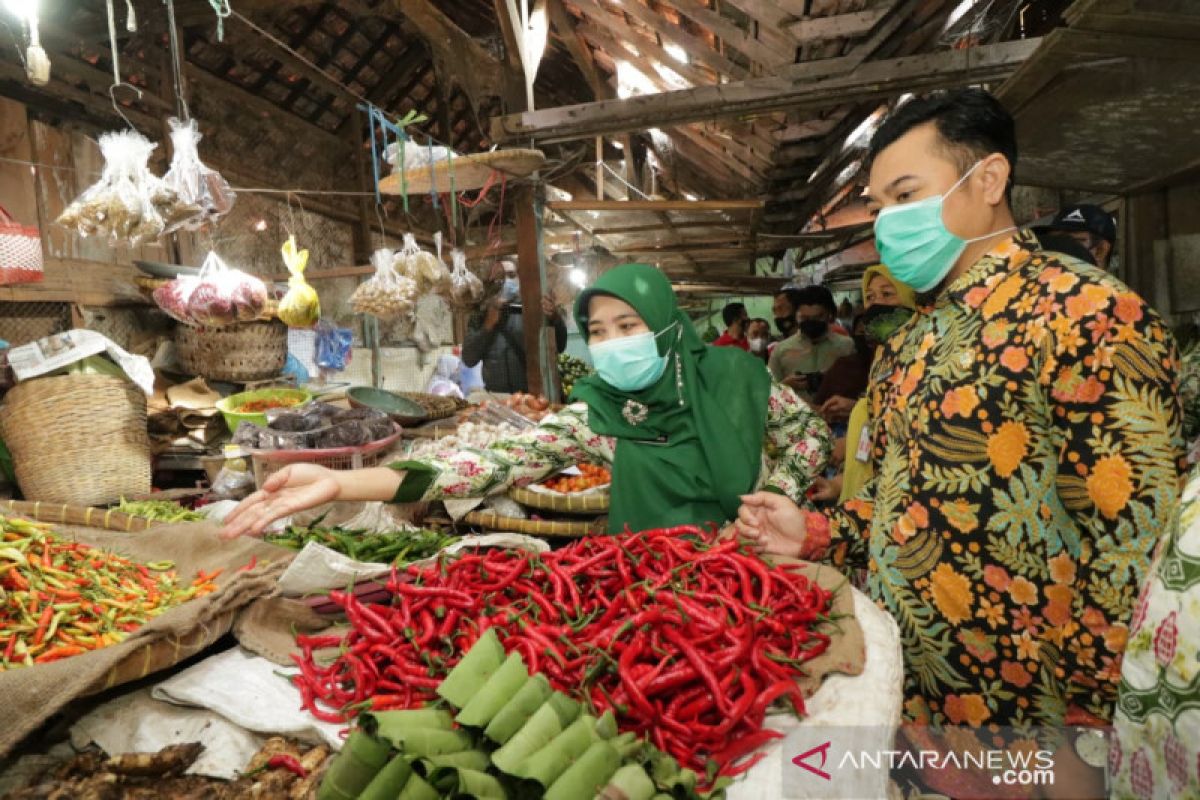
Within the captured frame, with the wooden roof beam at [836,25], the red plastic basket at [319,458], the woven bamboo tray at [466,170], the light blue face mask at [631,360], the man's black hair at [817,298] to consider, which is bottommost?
the red plastic basket at [319,458]

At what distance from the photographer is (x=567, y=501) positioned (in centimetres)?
382

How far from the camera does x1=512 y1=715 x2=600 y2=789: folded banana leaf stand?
1.12m

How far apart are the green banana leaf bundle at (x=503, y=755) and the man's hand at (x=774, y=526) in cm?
96

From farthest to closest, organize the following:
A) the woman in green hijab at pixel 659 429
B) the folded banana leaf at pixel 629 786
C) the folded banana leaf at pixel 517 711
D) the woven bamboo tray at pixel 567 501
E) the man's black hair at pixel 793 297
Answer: the man's black hair at pixel 793 297 < the woven bamboo tray at pixel 567 501 < the woman in green hijab at pixel 659 429 < the folded banana leaf at pixel 517 711 < the folded banana leaf at pixel 629 786

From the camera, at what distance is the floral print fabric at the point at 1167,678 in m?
0.83

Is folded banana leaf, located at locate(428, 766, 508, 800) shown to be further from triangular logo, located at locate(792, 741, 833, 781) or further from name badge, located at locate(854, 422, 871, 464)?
name badge, located at locate(854, 422, 871, 464)

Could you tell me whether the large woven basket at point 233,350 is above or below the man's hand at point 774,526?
above

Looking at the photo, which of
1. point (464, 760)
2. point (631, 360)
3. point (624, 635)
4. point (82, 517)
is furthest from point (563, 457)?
point (82, 517)

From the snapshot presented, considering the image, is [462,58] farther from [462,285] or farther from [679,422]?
[679,422]

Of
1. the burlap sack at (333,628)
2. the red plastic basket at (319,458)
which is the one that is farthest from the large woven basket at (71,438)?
the burlap sack at (333,628)

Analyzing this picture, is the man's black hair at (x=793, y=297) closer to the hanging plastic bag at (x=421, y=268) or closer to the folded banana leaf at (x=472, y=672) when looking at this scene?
the hanging plastic bag at (x=421, y=268)

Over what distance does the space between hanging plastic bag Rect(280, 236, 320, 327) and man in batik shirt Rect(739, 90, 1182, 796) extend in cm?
448

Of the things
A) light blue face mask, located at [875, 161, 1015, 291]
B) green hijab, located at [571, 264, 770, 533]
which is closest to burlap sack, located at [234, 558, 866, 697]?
green hijab, located at [571, 264, 770, 533]

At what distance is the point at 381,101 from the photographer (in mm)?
11211
